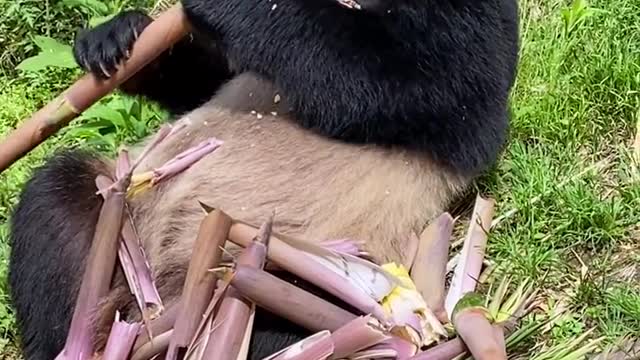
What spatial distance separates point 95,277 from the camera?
10.9 ft

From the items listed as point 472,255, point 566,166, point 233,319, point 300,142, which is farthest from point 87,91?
point 566,166

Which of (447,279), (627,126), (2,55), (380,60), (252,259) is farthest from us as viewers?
(2,55)

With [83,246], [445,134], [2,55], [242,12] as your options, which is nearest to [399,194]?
[445,134]

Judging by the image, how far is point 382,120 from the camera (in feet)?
11.5

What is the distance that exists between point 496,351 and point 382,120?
0.77 meters

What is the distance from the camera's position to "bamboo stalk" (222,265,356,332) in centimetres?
308

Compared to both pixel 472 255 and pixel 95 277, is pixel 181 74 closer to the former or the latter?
pixel 95 277

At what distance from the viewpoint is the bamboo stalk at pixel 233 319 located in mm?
3062

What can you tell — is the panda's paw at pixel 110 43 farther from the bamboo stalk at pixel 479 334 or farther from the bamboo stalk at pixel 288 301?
the bamboo stalk at pixel 479 334

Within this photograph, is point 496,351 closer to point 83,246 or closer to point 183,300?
point 183,300

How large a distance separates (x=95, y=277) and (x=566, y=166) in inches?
63.1

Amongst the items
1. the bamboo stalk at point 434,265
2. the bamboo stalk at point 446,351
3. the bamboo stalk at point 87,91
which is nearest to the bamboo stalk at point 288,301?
the bamboo stalk at point 446,351

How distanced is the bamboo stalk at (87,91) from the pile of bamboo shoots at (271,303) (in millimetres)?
241

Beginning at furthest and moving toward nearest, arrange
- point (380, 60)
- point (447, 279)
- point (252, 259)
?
point (447, 279)
point (380, 60)
point (252, 259)
